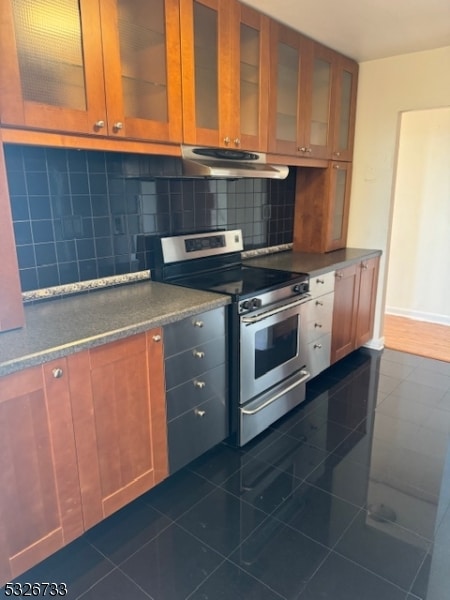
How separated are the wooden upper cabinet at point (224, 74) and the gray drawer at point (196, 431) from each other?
52.1 inches

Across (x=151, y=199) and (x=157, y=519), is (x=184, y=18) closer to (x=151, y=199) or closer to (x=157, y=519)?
(x=151, y=199)

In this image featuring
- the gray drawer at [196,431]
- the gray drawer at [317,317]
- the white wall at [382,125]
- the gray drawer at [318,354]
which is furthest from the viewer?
the white wall at [382,125]

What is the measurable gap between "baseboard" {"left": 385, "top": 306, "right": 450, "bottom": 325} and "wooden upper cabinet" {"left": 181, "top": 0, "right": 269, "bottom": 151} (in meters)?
2.90

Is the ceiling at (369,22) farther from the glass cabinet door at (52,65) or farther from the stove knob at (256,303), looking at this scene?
the stove knob at (256,303)

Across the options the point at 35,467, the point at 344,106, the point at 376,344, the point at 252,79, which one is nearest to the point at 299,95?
the point at 252,79

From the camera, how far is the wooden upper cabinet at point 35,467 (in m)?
1.34

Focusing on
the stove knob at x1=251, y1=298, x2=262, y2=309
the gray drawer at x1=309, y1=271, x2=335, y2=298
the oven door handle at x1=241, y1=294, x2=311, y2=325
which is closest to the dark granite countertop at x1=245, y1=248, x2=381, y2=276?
the gray drawer at x1=309, y1=271, x2=335, y2=298

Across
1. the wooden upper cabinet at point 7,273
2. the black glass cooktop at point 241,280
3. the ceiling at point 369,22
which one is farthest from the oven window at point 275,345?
the ceiling at point 369,22

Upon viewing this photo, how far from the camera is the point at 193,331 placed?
1.89 m

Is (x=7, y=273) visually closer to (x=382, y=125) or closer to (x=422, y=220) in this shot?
(x=382, y=125)

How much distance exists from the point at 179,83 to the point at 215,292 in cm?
100

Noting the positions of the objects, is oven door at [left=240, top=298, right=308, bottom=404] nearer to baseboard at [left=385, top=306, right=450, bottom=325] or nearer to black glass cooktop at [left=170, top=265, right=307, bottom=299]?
black glass cooktop at [left=170, top=265, right=307, bottom=299]

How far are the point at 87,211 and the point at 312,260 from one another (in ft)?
5.46

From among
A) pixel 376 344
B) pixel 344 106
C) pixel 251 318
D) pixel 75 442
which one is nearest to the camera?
pixel 75 442
